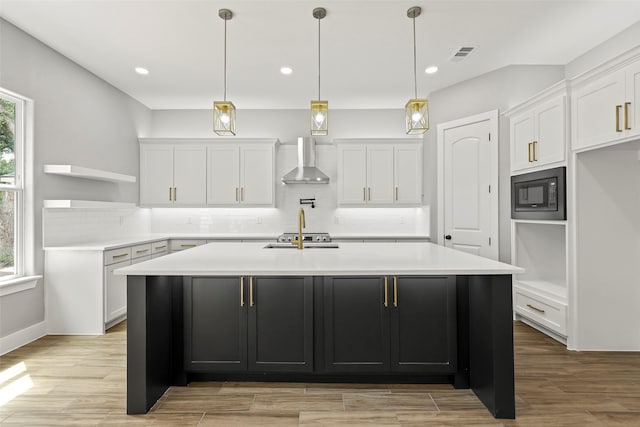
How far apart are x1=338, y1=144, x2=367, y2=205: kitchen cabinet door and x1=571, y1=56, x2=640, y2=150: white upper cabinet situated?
2700 millimetres

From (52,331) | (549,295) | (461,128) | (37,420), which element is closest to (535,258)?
(549,295)

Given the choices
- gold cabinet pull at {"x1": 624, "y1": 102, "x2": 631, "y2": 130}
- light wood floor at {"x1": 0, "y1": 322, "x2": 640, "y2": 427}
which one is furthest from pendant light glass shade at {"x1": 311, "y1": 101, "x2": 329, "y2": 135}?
gold cabinet pull at {"x1": 624, "y1": 102, "x2": 631, "y2": 130}

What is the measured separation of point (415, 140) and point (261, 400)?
4.14m

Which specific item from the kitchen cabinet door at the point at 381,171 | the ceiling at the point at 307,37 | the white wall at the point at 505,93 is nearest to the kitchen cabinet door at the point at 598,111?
the ceiling at the point at 307,37

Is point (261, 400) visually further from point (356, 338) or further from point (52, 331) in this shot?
point (52, 331)

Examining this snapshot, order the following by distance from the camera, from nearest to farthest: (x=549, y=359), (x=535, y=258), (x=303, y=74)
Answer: (x=549, y=359) → (x=535, y=258) → (x=303, y=74)

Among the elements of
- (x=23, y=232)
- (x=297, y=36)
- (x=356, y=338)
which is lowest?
(x=356, y=338)

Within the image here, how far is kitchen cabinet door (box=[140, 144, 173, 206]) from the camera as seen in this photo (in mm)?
5281

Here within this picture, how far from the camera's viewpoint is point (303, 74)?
4223mm

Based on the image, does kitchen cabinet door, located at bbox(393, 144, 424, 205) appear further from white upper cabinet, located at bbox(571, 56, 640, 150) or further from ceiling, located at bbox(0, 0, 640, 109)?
white upper cabinet, located at bbox(571, 56, 640, 150)

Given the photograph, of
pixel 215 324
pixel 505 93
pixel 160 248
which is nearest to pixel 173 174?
pixel 160 248

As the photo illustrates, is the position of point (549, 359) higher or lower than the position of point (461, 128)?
lower

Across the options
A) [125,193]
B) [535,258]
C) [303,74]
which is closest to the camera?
[535,258]

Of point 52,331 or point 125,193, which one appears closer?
point 52,331
